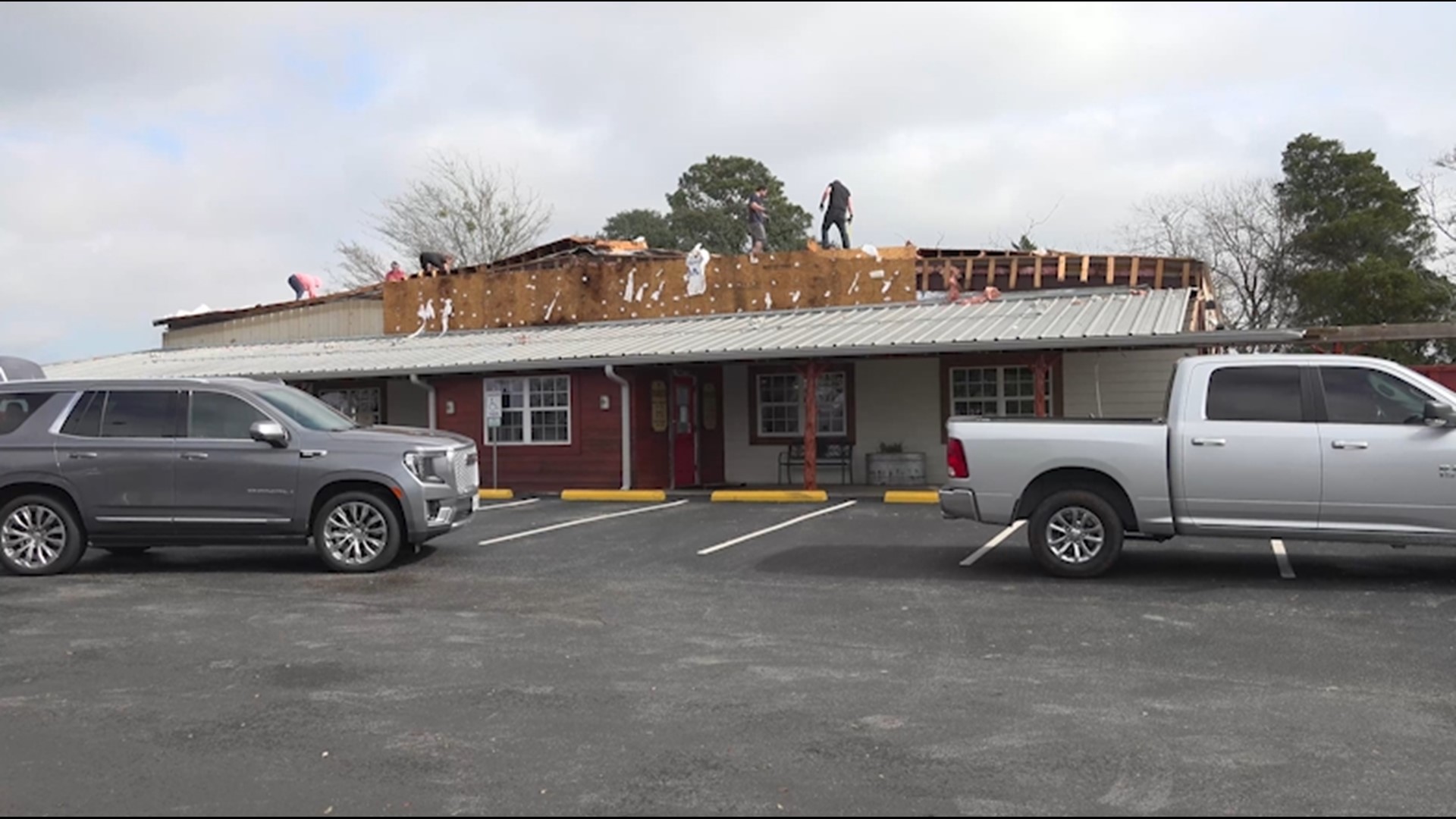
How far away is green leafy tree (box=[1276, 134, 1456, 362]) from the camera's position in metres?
33.5

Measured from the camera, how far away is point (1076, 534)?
30.9 feet

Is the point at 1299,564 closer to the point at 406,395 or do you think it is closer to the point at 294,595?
the point at 294,595

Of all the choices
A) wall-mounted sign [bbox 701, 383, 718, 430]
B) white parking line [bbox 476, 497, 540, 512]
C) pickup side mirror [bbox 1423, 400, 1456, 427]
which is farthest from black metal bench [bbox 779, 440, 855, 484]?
pickup side mirror [bbox 1423, 400, 1456, 427]

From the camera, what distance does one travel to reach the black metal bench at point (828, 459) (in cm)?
1920

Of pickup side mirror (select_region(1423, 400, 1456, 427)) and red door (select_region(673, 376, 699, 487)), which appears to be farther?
red door (select_region(673, 376, 699, 487))

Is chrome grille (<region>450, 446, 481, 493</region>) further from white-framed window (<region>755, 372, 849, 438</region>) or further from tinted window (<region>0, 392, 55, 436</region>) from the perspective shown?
white-framed window (<region>755, 372, 849, 438</region>)

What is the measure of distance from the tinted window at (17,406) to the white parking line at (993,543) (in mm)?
8723

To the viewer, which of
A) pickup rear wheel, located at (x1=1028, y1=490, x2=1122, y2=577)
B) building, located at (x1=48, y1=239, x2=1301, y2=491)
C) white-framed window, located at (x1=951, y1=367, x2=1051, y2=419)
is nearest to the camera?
pickup rear wheel, located at (x1=1028, y1=490, x2=1122, y2=577)

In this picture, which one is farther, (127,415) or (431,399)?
(431,399)

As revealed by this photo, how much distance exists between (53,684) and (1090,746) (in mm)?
5668

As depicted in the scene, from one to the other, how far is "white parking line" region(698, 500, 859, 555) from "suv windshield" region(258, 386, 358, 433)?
3727mm

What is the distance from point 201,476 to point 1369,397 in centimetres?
989

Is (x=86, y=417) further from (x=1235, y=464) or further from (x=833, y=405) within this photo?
(x=833, y=405)

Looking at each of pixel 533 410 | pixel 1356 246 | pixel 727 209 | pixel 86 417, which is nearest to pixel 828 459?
pixel 533 410
